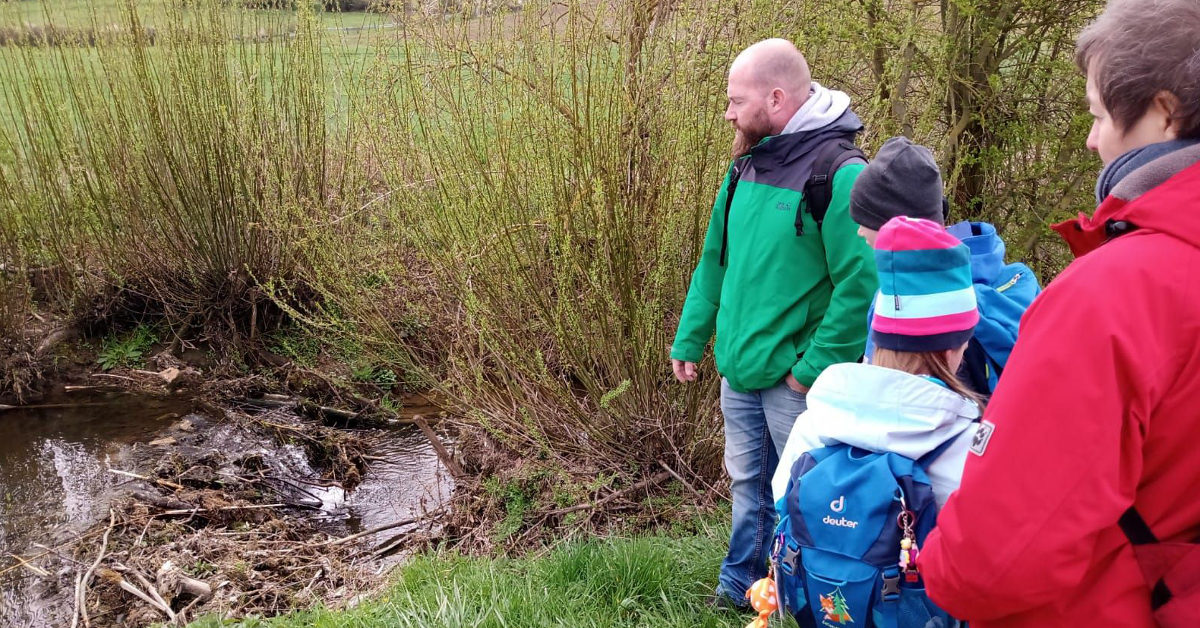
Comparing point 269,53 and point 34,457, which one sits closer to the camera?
point 34,457

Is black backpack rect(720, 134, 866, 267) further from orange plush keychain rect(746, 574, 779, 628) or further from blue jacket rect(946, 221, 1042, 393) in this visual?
orange plush keychain rect(746, 574, 779, 628)

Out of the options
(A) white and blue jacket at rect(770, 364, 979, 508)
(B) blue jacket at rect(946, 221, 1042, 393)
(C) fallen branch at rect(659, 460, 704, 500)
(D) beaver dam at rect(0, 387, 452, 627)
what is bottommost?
(D) beaver dam at rect(0, 387, 452, 627)

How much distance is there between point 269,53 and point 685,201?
416cm

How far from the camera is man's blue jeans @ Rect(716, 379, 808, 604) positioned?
270 centimetres

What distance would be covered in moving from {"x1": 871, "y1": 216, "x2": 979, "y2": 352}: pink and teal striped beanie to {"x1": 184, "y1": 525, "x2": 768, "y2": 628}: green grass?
4.94 ft

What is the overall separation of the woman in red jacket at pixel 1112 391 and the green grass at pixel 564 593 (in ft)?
5.53

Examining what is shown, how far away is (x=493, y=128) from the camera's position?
414 centimetres

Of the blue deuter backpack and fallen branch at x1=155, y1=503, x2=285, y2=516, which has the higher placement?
the blue deuter backpack

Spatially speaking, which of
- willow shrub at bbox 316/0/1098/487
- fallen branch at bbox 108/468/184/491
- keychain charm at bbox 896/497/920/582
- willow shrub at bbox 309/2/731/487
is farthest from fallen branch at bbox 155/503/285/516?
keychain charm at bbox 896/497/920/582

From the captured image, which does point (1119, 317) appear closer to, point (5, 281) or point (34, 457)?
point (34, 457)

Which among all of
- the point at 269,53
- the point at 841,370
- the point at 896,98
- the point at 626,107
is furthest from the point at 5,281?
the point at 841,370

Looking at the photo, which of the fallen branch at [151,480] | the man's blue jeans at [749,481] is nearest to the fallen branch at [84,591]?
the fallen branch at [151,480]

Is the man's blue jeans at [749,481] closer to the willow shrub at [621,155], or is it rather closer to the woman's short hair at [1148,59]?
the willow shrub at [621,155]

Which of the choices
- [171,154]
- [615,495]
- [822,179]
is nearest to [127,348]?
[171,154]
